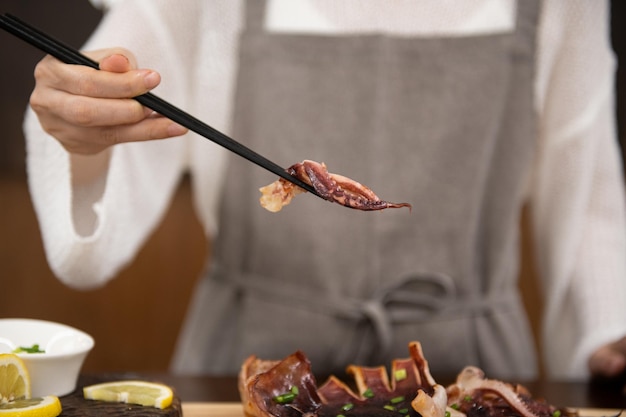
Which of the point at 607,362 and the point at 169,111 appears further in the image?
the point at 607,362

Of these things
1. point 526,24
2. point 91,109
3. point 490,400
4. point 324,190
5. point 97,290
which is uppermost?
point 526,24

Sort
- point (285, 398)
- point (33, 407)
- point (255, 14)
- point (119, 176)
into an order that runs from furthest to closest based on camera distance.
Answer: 1. point (255, 14)
2. point (119, 176)
3. point (285, 398)
4. point (33, 407)

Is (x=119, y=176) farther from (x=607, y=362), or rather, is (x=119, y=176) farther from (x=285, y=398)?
(x=607, y=362)

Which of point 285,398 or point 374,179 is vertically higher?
point 374,179

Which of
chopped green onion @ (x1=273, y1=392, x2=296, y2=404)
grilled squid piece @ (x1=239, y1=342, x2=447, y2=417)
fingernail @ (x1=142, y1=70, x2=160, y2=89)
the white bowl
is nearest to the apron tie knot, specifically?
grilled squid piece @ (x1=239, y1=342, x2=447, y2=417)

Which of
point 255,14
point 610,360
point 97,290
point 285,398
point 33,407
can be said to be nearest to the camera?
point 33,407

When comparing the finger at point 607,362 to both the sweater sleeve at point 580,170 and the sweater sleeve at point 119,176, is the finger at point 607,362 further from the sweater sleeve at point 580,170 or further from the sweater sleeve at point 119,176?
the sweater sleeve at point 119,176

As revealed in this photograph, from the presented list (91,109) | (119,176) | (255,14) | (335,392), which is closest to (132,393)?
(335,392)
